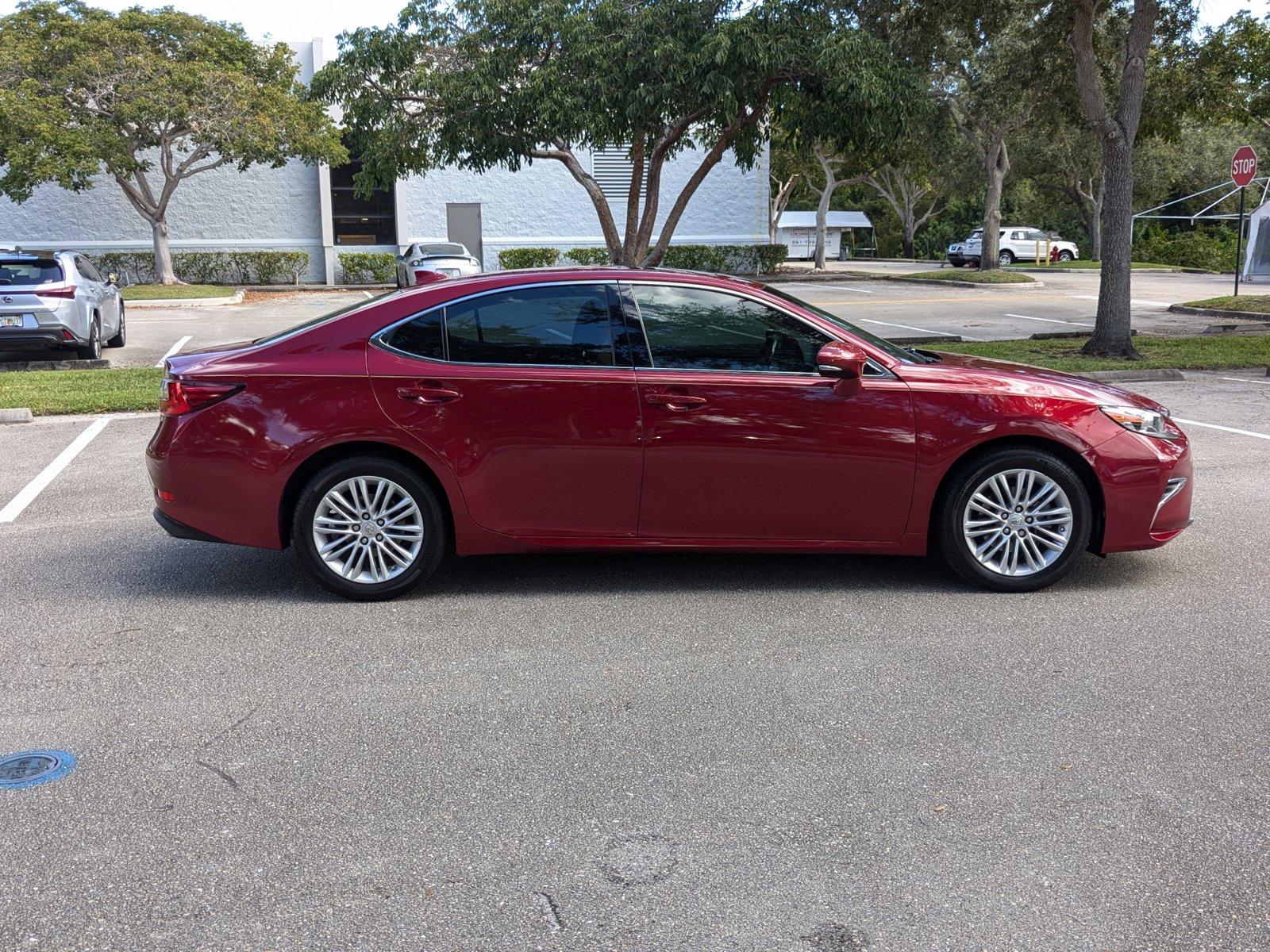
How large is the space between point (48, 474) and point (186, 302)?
22704mm

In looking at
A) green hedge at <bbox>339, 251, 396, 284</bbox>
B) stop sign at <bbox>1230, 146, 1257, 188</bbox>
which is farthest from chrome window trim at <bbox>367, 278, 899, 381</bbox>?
green hedge at <bbox>339, 251, 396, 284</bbox>

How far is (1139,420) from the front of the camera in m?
6.05

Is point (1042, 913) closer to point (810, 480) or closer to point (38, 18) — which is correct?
point (810, 480)

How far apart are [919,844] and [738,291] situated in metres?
3.15

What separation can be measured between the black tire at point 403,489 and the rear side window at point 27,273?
11290 mm

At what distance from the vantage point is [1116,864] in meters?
3.45

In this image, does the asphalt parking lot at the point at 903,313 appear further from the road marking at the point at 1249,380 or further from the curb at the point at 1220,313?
the road marking at the point at 1249,380

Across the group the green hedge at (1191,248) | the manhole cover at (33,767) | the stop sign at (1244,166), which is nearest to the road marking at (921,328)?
the stop sign at (1244,166)

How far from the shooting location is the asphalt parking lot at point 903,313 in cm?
2067

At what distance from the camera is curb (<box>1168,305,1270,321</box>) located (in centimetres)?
2334

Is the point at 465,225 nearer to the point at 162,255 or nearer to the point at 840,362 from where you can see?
the point at 162,255

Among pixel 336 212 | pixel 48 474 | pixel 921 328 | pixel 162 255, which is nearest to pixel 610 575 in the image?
pixel 48 474

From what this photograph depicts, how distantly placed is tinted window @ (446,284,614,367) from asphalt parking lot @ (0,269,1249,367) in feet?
38.8

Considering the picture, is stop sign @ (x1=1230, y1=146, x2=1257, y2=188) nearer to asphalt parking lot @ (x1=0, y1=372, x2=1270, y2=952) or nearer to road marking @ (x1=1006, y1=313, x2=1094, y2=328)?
road marking @ (x1=1006, y1=313, x2=1094, y2=328)
